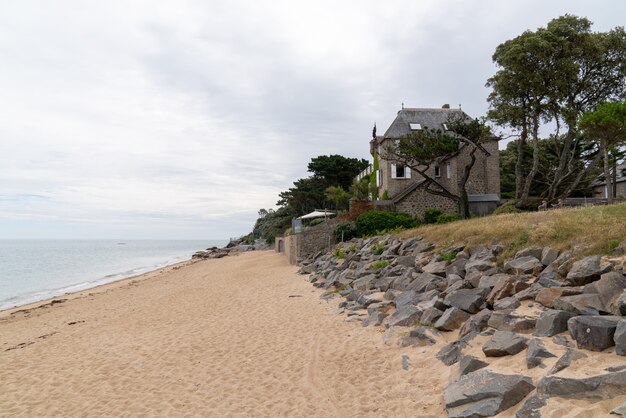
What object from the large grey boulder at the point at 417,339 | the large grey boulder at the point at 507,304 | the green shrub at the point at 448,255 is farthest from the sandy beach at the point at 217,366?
the green shrub at the point at 448,255

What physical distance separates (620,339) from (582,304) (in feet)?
4.45

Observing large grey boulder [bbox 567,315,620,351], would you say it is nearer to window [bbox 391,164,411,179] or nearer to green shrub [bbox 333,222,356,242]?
green shrub [bbox 333,222,356,242]

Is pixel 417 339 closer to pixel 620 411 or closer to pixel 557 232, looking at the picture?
pixel 620 411

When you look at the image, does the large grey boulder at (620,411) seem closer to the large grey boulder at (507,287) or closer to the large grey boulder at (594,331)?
the large grey boulder at (594,331)

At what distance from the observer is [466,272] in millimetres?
10617

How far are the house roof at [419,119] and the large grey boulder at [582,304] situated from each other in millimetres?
27298

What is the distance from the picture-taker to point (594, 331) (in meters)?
5.51

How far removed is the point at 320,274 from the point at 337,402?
13184mm

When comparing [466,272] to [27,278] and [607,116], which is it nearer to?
[607,116]

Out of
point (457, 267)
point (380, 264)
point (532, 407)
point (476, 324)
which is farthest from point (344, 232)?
point (532, 407)

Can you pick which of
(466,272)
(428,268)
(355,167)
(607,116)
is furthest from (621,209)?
(355,167)

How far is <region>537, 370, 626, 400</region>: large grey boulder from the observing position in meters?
4.59

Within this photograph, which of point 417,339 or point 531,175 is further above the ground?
point 531,175

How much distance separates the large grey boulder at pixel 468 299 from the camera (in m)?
8.42
